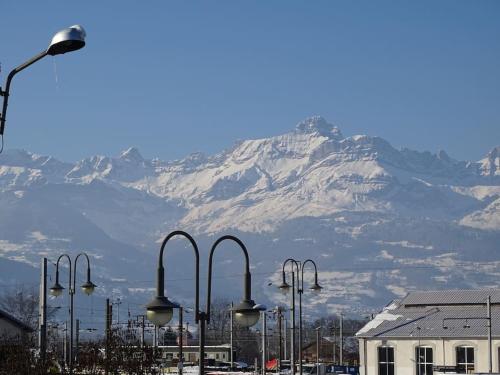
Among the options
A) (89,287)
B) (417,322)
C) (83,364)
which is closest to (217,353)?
(417,322)

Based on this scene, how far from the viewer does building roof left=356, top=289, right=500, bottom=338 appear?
249 ft

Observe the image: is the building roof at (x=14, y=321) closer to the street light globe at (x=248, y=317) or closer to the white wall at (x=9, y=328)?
the white wall at (x=9, y=328)

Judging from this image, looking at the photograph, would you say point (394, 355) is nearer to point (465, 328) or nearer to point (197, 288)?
point (465, 328)

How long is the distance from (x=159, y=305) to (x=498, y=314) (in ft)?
176

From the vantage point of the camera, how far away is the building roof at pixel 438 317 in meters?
75.9

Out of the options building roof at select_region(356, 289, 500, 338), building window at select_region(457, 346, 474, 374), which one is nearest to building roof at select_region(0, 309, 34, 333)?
building roof at select_region(356, 289, 500, 338)

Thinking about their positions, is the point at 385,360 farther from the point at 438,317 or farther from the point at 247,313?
the point at 247,313

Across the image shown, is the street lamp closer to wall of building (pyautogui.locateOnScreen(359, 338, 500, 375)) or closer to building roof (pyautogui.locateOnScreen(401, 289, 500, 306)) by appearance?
wall of building (pyautogui.locateOnScreen(359, 338, 500, 375))

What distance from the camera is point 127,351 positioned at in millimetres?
63219

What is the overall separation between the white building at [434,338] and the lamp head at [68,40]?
178 feet

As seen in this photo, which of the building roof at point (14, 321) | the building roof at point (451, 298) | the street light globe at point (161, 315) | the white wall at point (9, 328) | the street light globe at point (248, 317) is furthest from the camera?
the building roof at point (14, 321)

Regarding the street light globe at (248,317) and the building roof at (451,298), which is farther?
the building roof at (451,298)

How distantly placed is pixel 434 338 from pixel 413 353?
5.26 ft

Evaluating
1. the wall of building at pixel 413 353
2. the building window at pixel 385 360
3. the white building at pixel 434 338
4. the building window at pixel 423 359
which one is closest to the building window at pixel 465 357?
the white building at pixel 434 338
